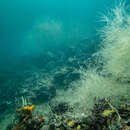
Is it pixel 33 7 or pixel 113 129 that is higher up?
pixel 33 7

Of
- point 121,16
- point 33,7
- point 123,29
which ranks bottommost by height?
point 123,29

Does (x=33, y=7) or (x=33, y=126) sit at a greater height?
(x=33, y=7)

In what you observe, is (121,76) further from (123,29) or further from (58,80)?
(58,80)

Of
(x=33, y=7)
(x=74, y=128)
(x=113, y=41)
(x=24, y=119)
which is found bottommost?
(x=74, y=128)

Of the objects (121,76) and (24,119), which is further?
(121,76)

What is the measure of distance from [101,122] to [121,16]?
353 centimetres

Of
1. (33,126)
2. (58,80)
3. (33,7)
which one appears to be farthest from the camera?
(33,7)

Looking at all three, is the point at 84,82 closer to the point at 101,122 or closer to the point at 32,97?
the point at 101,122

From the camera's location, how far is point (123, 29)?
3803 mm

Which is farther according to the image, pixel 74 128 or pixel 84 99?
pixel 84 99

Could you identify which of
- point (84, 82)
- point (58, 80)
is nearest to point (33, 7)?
point (58, 80)

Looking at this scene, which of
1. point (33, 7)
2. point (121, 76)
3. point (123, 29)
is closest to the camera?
point (121, 76)

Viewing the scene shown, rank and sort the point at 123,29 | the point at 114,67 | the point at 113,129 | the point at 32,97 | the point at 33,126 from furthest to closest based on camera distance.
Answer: the point at 32,97
the point at 123,29
the point at 114,67
the point at 33,126
the point at 113,129

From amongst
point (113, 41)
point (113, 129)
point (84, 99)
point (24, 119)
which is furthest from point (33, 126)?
point (113, 41)
